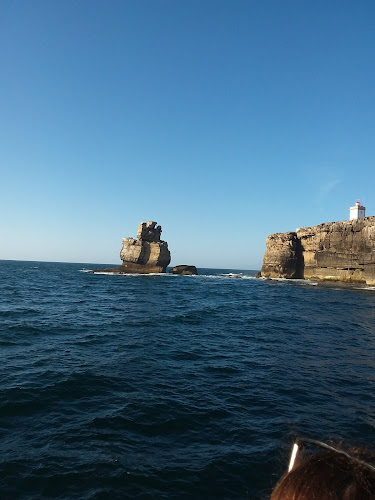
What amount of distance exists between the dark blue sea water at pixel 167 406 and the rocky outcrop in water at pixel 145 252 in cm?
6131

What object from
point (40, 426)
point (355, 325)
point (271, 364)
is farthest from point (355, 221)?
point (40, 426)

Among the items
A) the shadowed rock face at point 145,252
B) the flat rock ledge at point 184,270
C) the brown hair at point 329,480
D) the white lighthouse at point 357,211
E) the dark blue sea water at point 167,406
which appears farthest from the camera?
the flat rock ledge at point 184,270

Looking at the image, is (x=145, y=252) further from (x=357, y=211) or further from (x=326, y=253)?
(x=357, y=211)

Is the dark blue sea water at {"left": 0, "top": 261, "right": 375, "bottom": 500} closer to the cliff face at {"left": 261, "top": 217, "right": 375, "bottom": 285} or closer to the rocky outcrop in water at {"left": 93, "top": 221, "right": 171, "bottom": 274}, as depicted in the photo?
the cliff face at {"left": 261, "top": 217, "right": 375, "bottom": 285}

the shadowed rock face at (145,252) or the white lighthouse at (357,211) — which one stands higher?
the white lighthouse at (357,211)

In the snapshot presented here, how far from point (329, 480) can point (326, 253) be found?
66914 millimetres

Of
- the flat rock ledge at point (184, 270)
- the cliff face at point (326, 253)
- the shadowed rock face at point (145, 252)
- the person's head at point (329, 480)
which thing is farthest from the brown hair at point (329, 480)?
the flat rock ledge at point (184, 270)

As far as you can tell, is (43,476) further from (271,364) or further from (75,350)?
(271,364)

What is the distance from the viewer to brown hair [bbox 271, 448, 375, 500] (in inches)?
47.6

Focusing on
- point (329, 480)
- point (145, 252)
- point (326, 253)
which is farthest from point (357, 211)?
point (329, 480)

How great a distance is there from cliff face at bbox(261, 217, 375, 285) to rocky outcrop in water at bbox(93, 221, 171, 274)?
2583 cm

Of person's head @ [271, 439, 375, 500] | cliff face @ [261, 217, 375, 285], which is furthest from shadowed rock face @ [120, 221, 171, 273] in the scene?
person's head @ [271, 439, 375, 500]

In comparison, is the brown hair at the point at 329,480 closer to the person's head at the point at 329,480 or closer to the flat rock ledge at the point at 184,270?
the person's head at the point at 329,480

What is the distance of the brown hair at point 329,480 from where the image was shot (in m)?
1.21
